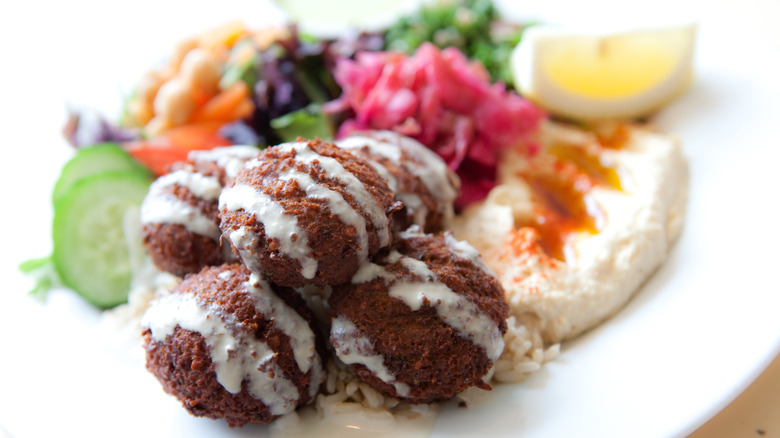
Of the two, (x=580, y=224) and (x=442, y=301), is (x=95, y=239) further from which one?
(x=580, y=224)

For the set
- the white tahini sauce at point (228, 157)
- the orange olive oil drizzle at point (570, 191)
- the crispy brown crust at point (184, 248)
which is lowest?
the orange olive oil drizzle at point (570, 191)

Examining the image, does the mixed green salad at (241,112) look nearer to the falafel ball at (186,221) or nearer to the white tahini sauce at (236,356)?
the falafel ball at (186,221)

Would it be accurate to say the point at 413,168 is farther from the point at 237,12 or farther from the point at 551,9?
the point at 237,12

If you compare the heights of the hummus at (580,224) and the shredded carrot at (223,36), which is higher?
the shredded carrot at (223,36)

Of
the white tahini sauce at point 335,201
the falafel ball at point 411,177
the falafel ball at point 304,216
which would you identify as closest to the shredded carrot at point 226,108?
the falafel ball at point 411,177

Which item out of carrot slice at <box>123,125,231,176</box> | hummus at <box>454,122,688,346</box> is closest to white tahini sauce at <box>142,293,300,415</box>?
hummus at <box>454,122,688,346</box>

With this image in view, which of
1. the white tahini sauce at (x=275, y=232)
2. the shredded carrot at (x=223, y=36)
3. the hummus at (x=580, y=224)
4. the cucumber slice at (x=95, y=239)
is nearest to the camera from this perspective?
the white tahini sauce at (x=275, y=232)

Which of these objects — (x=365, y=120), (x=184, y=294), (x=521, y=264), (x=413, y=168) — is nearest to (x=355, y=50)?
(x=365, y=120)
